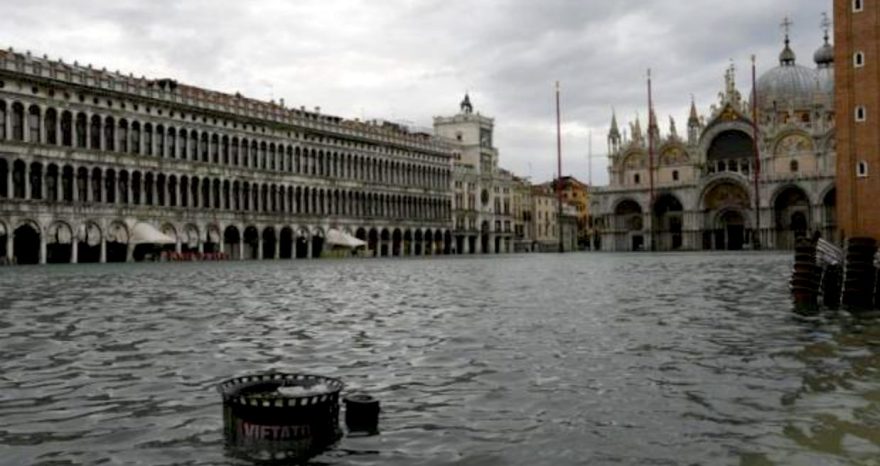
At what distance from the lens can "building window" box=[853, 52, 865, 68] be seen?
4088cm

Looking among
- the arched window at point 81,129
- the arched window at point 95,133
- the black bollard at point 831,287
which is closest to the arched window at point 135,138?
the arched window at point 95,133

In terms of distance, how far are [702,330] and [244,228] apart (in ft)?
209

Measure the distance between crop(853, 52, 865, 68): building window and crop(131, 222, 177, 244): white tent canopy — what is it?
4467cm

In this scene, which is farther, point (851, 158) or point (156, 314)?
point (851, 158)

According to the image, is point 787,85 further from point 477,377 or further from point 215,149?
point 477,377

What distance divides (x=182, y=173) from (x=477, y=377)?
2474 inches

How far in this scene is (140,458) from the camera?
672 centimetres

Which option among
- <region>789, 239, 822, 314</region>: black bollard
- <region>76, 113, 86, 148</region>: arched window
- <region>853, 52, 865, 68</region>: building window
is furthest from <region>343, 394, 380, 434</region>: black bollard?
<region>76, 113, 86, 148</region>: arched window

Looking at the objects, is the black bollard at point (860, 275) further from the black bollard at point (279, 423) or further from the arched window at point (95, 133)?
the arched window at point (95, 133)

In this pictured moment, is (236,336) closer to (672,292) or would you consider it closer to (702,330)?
(702,330)

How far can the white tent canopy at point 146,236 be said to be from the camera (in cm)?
6144

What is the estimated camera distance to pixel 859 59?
41.0 m

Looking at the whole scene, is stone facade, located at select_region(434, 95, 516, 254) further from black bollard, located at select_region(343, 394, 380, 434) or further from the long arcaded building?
black bollard, located at select_region(343, 394, 380, 434)

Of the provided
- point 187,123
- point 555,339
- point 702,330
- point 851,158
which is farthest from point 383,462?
point 187,123
